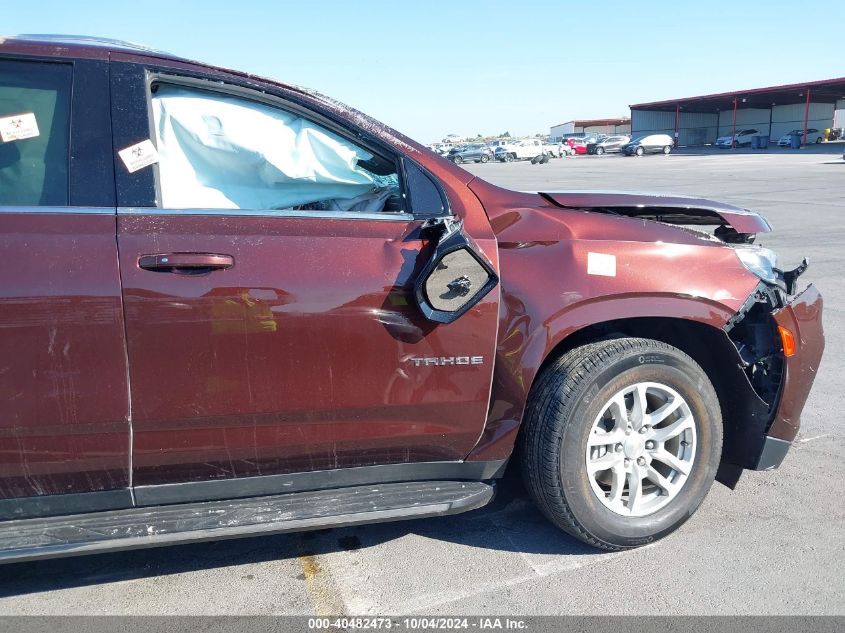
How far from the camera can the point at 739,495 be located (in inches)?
140

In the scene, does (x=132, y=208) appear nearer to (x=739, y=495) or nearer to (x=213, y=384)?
(x=213, y=384)

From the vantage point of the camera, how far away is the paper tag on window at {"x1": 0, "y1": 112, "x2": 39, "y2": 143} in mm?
2525

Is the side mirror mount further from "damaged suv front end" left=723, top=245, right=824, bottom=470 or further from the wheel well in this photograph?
"damaged suv front end" left=723, top=245, right=824, bottom=470

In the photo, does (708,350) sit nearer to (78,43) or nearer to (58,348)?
(58,348)

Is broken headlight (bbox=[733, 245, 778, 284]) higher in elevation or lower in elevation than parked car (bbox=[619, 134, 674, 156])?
lower

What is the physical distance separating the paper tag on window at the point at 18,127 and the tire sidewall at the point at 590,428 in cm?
221

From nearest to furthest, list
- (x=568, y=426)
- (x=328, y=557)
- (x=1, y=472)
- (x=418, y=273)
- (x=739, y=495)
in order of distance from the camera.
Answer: (x=1, y=472), (x=418, y=273), (x=568, y=426), (x=328, y=557), (x=739, y=495)

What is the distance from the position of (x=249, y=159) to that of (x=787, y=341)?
239cm

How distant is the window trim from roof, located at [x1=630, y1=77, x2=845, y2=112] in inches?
2382

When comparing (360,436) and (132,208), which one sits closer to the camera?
(132,208)

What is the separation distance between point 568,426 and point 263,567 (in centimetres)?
136

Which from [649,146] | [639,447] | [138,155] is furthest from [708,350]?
[649,146]

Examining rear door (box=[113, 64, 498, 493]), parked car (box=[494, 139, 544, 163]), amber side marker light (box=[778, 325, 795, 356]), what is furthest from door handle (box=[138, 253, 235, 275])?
parked car (box=[494, 139, 544, 163])

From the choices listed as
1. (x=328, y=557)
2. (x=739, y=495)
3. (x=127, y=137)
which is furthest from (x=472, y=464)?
(x=127, y=137)
